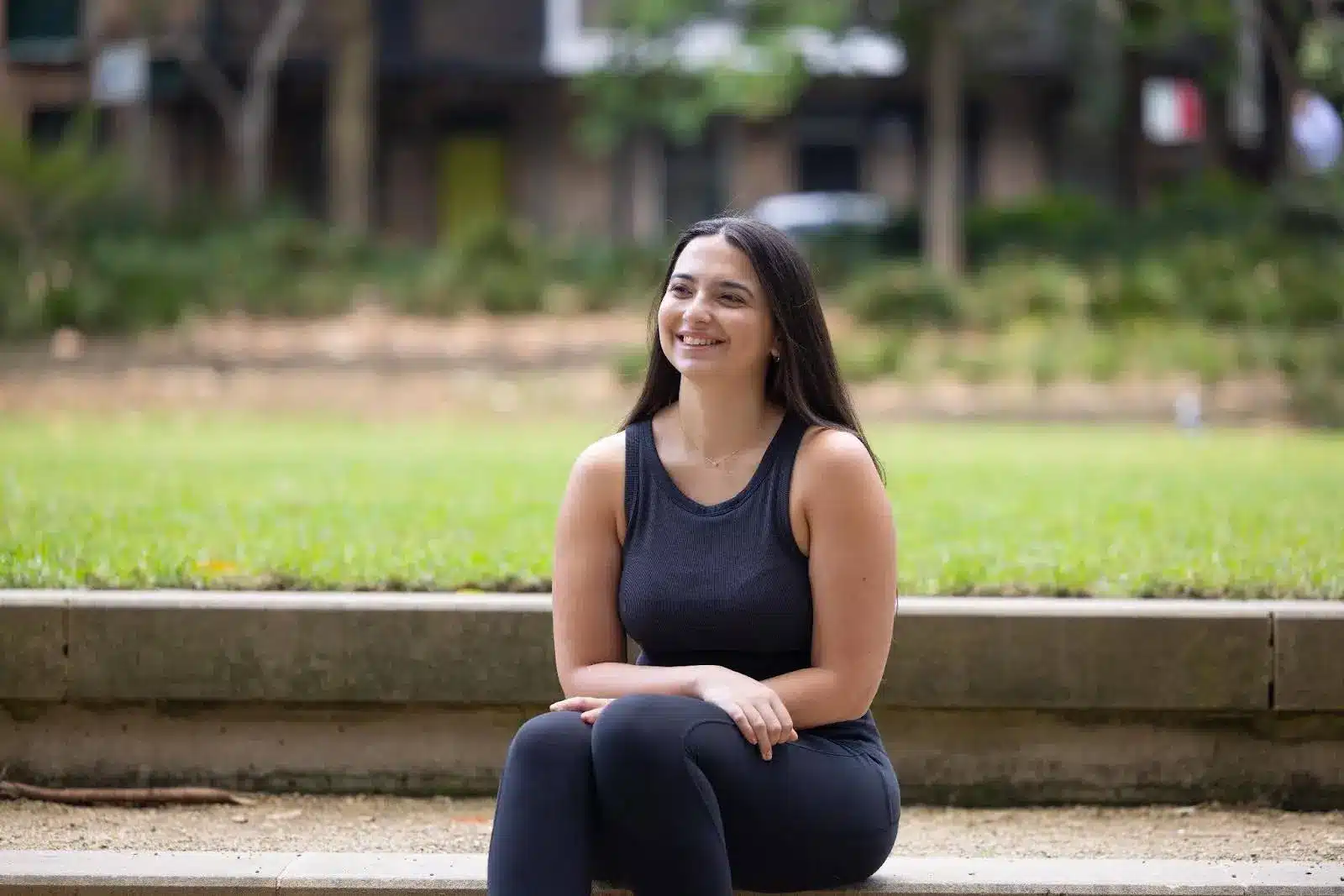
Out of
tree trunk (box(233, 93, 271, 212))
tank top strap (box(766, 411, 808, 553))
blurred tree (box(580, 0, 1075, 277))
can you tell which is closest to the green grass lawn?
tank top strap (box(766, 411, 808, 553))

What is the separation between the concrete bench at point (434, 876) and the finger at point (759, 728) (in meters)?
0.43

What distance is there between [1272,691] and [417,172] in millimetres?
28260

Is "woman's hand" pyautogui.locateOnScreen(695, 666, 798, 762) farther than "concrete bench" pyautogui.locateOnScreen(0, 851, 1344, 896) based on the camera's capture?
No

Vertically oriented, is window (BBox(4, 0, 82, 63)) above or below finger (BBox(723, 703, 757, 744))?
above

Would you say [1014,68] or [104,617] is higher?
[1014,68]

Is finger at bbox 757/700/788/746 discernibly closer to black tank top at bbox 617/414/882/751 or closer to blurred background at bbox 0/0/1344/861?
black tank top at bbox 617/414/882/751

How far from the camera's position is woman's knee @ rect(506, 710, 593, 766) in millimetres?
3273

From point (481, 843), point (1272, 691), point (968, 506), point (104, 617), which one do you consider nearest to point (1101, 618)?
point (1272, 691)

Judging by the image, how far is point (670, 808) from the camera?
321cm

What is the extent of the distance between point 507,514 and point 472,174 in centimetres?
2578

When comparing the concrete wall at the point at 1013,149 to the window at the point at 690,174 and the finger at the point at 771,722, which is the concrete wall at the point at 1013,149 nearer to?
the window at the point at 690,174

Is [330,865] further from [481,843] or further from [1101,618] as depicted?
[1101,618]

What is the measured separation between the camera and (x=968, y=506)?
24.2ft

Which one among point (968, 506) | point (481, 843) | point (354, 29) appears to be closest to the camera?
point (481, 843)
